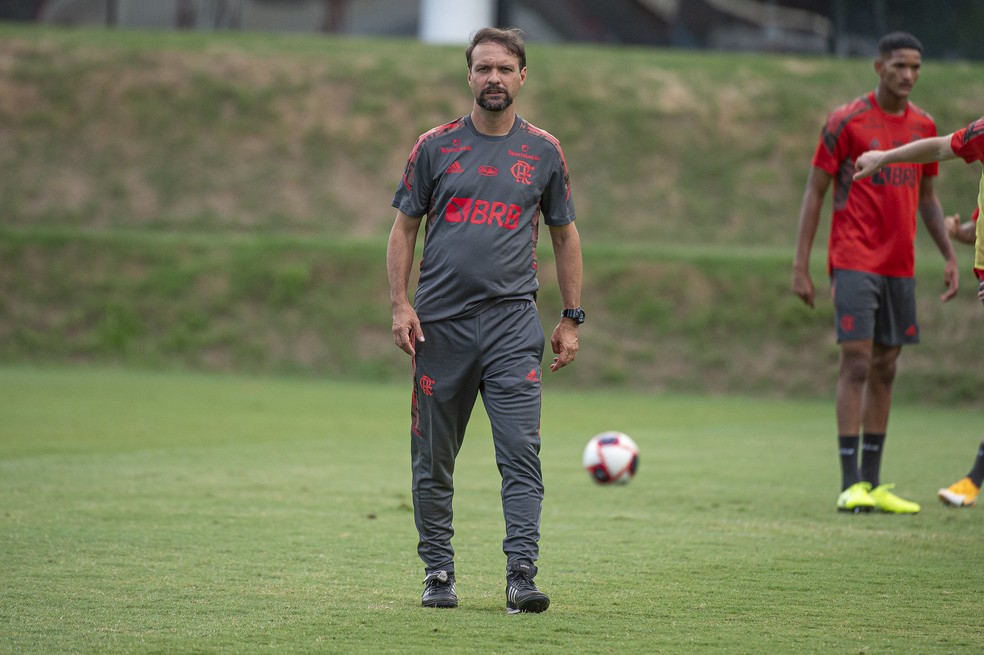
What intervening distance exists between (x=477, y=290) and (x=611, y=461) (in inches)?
177

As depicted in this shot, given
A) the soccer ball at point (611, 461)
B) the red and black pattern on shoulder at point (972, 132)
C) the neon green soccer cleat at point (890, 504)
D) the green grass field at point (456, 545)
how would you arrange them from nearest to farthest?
1. the green grass field at point (456, 545)
2. the red and black pattern on shoulder at point (972, 132)
3. the neon green soccer cleat at point (890, 504)
4. the soccer ball at point (611, 461)

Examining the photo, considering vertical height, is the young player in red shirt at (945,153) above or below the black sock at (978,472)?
above

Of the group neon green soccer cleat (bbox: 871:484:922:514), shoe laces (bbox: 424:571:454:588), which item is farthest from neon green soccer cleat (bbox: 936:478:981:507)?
shoe laces (bbox: 424:571:454:588)

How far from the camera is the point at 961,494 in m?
8.47

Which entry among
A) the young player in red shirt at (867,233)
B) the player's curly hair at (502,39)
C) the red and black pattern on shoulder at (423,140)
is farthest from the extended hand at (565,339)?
the young player in red shirt at (867,233)

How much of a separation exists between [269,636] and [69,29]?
106ft

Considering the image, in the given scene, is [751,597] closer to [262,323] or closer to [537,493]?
[537,493]

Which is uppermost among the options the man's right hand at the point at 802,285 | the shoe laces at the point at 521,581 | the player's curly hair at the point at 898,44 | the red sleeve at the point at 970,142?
the player's curly hair at the point at 898,44

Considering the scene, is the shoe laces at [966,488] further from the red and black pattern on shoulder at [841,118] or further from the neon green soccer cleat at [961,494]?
the red and black pattern on shoulder at [841,118]

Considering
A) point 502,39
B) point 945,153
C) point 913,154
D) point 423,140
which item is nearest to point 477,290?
point 423,140

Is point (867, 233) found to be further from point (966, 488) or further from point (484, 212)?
point (484, 212)

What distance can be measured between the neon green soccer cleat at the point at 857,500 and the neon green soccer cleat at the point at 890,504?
0.04 meters

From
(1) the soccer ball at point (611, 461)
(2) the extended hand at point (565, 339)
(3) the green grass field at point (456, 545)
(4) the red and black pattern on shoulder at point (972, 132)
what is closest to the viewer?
(3) the green grass field at point (456, 545)

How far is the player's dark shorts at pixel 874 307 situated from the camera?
8.33 metres
